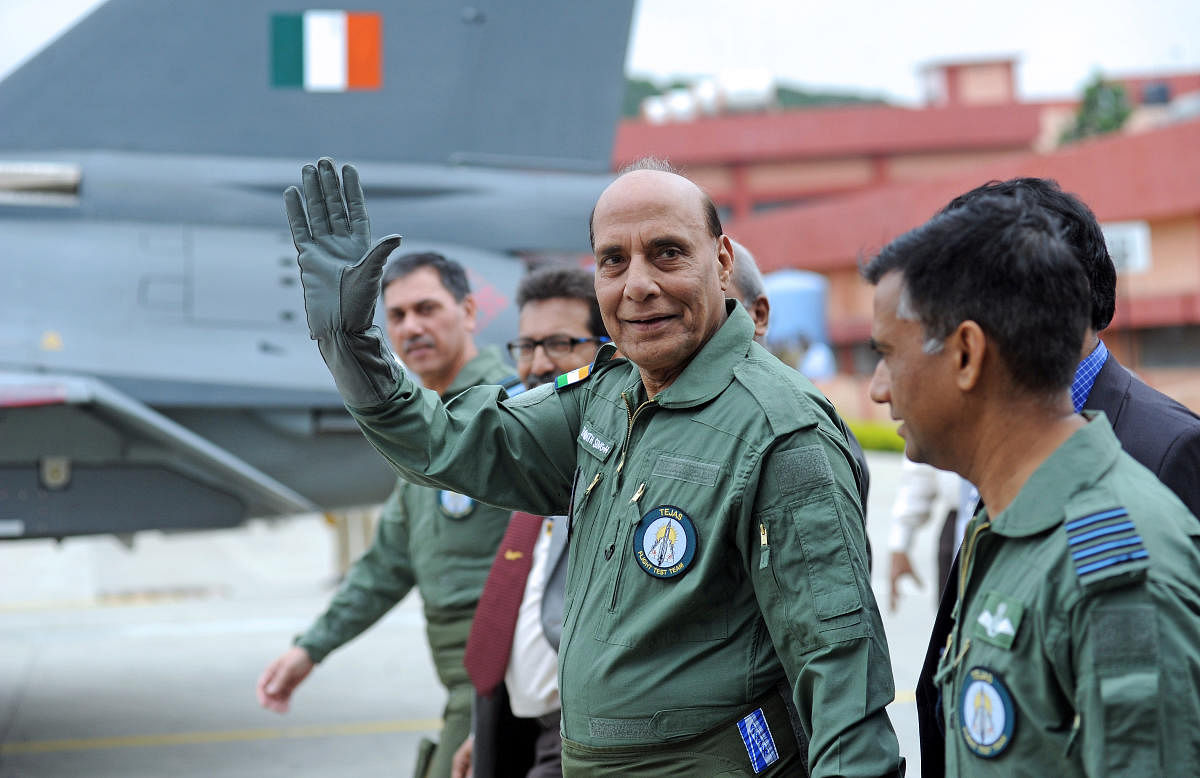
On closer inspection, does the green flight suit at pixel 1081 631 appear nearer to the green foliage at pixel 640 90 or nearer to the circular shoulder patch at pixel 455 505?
the circular shoulder patch at pixel 455 505

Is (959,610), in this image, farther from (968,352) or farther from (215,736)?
(215,736)

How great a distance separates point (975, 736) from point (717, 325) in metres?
0.88

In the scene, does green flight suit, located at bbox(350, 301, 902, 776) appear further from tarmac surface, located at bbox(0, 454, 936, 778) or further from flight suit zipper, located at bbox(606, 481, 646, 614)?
tarmac surface, located at bbox(0, 454, 936, 778)

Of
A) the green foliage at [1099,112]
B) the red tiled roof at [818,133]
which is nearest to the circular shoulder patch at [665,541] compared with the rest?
the red tiled roof at [818,133]

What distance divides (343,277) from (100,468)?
11.8ft

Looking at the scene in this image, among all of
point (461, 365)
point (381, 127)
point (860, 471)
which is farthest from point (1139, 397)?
point (381, 127)

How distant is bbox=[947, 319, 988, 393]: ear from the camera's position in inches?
55.6

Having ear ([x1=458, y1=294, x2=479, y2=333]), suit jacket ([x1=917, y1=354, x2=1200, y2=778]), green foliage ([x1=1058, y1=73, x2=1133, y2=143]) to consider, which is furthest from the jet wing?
green foliage ([x1=1058, y1=73, x2=1133, y2=143])

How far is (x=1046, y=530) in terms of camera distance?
4.42ft

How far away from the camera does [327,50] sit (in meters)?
5.54

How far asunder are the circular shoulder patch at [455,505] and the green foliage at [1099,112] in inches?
1712

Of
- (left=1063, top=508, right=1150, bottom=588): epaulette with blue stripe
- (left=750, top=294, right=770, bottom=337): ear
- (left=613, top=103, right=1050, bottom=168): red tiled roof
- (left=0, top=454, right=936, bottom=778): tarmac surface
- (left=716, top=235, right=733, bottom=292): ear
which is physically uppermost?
(left=613, top=103, right=1050, bottom=168): red tiled roof

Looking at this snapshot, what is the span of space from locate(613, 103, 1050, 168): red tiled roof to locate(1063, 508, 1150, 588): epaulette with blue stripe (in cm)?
3895

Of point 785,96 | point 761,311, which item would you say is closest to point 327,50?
point 761,311
